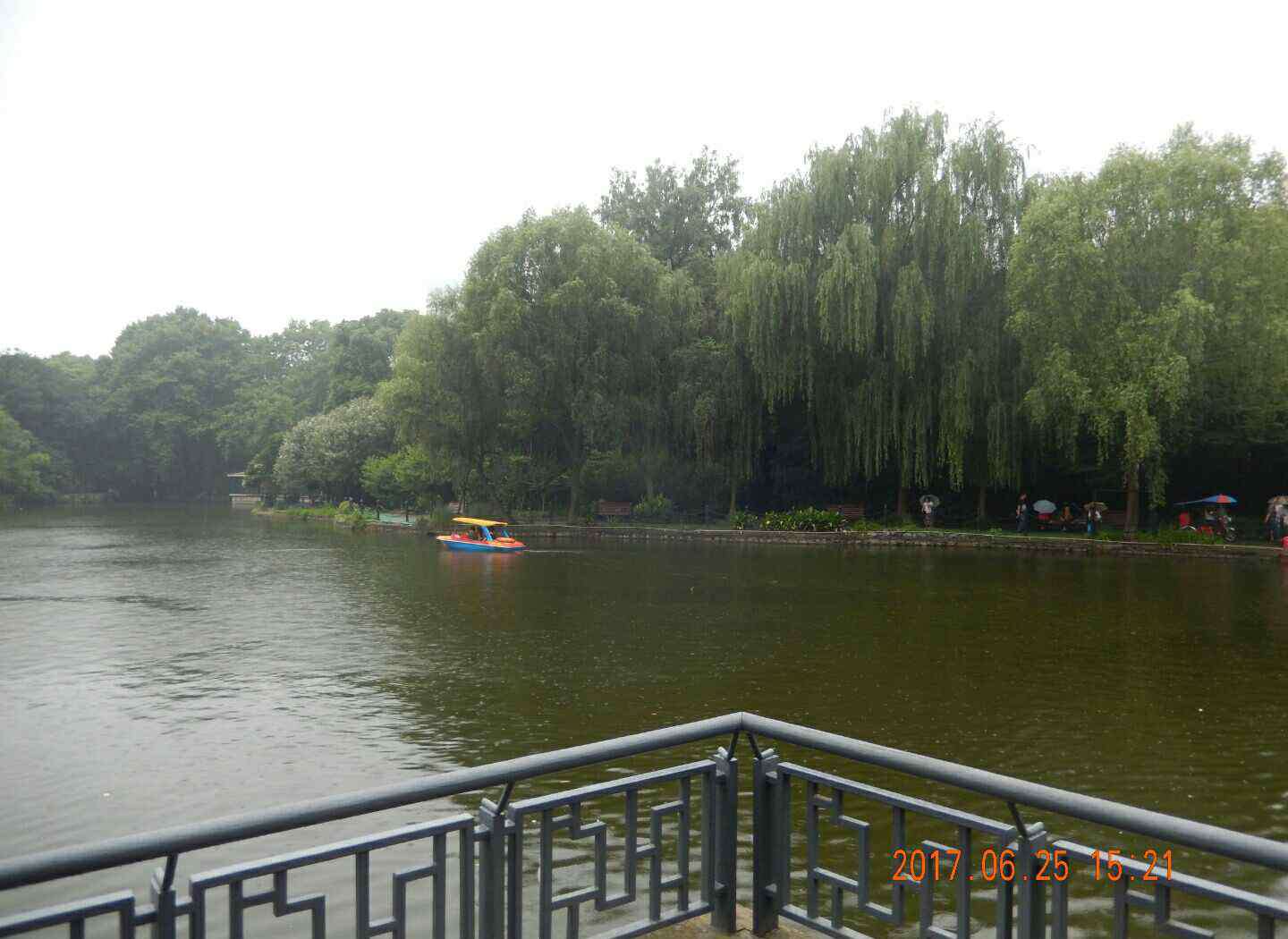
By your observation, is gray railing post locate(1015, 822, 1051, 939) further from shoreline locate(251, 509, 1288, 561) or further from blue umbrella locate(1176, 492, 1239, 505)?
blue umbrella locate(1176, 492, 1239, 505)

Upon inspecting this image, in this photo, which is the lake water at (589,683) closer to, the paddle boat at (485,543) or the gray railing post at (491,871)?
the gray railing post at (491,871)

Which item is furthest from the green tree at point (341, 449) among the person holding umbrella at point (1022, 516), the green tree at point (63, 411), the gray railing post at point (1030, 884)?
the gray railing post at point (1030, 884)

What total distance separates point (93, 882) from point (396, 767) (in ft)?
8.20

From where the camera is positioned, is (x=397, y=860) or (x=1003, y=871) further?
(x=397, y=860)

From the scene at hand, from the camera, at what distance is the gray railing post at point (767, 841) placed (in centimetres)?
381

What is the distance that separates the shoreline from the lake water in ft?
17.1

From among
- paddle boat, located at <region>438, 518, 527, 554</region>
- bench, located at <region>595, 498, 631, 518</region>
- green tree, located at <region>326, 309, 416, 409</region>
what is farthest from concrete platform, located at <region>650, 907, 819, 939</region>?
green tree, located at <region>326, 309, 416, 409</region>

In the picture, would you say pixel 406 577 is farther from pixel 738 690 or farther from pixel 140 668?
pixel 738 690

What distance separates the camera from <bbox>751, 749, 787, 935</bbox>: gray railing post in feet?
12.5

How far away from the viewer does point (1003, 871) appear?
3.29 meters

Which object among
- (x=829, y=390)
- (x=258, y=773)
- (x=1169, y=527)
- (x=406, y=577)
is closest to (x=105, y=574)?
(x=406, y=577)

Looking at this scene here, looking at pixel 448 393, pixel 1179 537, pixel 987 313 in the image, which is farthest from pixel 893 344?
pixel 448 393

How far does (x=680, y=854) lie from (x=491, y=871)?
921 mm
